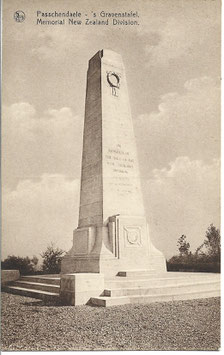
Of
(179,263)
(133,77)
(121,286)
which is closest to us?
(121,286)

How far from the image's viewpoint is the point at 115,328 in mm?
6559

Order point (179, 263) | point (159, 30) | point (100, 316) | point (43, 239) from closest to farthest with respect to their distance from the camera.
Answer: point (100, 316) < point (159, 30) < point (43, 239) < point (179, 263)

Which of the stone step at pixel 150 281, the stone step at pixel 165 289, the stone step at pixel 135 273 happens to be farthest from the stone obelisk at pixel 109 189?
the stone step at pixel 165 289

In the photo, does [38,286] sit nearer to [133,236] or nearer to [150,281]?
[133,236]

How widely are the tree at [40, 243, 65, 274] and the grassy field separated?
229 inches

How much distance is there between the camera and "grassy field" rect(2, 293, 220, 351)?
20.0 ft

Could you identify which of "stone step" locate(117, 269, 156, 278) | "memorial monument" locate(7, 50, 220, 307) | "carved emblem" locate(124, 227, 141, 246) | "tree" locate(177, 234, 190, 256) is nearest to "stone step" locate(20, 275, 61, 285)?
"memorial monument" locate(7, 50, 220, 307)

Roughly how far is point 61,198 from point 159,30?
22.2 feet

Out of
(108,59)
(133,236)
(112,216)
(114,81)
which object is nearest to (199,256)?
(133,236)

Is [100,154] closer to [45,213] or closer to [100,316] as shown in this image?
[45,213]

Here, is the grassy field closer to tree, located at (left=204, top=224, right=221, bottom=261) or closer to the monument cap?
tree, located at (left=204, top=224, right=221, bottom=261)

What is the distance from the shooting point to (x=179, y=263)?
1374 cm

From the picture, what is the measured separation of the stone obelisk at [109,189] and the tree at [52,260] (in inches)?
63.0

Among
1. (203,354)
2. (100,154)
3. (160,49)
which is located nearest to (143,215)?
(100,154)
